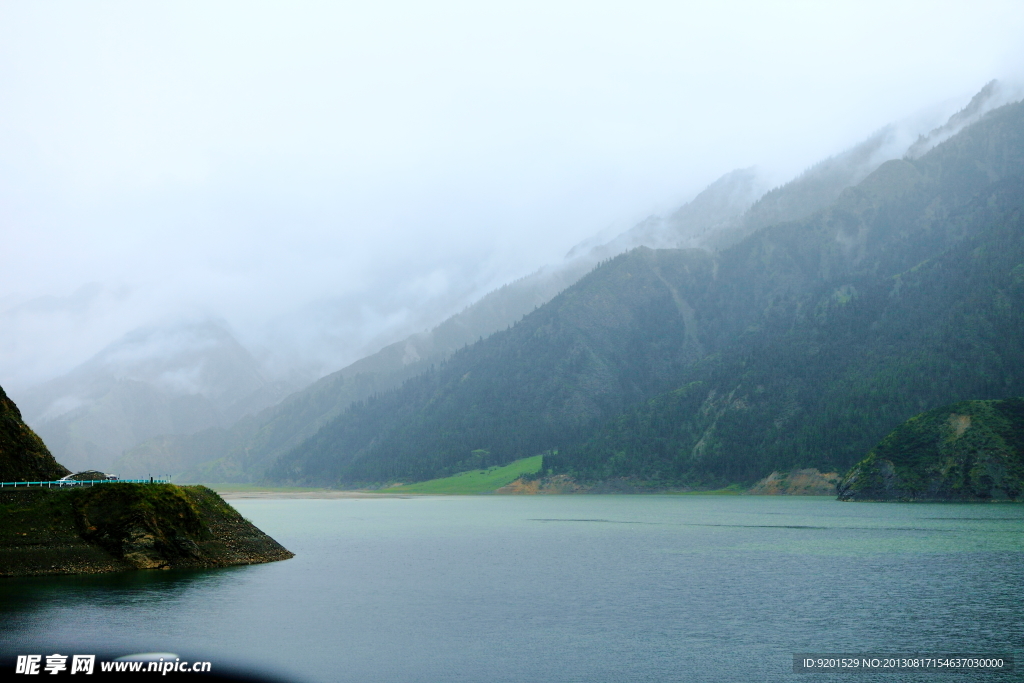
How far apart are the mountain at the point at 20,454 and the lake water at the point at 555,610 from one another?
85.6ft

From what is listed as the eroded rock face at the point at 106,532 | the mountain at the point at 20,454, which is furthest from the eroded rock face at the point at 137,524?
the mountain at the point at 20,454

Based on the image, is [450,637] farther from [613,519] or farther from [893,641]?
[613,519]

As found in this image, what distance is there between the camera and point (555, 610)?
67125 millimetres

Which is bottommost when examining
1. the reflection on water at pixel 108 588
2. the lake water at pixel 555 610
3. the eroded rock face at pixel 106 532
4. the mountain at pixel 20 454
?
the lake water at pixel 555 610

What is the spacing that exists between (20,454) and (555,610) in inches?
2943

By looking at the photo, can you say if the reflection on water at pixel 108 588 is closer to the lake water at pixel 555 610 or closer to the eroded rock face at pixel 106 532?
the lake water at pixel 555 610

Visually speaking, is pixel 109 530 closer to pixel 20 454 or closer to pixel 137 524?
pixel 137 524

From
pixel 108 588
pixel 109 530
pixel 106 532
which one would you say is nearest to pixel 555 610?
pixel 108 588

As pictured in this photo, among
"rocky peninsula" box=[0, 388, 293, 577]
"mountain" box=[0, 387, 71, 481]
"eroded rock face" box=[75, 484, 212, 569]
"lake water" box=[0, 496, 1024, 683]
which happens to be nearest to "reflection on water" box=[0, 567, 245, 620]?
"lake water" box=[0, 496, 1024, 683]

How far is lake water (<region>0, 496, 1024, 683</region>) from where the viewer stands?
4947cm

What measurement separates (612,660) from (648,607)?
18.8 meters

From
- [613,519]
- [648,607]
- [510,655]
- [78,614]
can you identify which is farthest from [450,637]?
[613,519]

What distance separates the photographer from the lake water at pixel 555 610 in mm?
49469

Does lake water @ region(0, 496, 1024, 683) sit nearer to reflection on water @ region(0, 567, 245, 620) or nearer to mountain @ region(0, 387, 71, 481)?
reflection on water @ region(0, 567, 245, 620)
